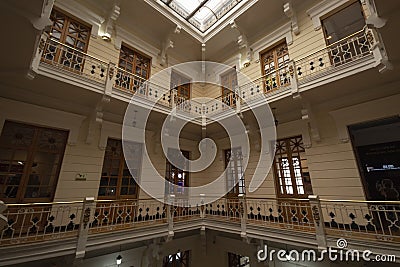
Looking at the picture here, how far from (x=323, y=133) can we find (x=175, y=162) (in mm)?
5126

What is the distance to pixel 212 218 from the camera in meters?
5.82

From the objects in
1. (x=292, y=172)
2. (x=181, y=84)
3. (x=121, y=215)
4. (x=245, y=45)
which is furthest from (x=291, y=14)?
(x=121, y=215)

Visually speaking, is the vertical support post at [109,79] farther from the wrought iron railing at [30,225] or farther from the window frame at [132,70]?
the wrought iron railing at [30,225]

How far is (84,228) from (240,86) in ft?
19.2

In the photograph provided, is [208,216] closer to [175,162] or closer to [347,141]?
[175,162]

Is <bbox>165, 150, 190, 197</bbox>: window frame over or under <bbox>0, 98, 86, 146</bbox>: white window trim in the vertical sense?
under

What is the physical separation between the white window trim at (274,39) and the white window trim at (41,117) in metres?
6.55

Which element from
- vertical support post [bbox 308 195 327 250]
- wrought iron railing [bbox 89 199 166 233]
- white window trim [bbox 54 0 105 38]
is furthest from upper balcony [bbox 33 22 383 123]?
wrought iron railing [bbox 89 199 166 233]

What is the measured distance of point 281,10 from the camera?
6.47m

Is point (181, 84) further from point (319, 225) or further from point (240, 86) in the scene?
point (319, 225)

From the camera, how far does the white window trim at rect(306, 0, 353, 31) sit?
216 inches

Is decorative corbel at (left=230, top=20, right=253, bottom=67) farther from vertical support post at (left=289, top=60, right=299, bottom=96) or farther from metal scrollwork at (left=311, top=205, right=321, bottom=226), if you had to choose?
metal scrollwork at (left=311, top=205, right=321, bottom=226)

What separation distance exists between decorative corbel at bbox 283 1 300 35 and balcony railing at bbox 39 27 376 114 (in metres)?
1.20

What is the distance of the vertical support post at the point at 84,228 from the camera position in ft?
11.9
